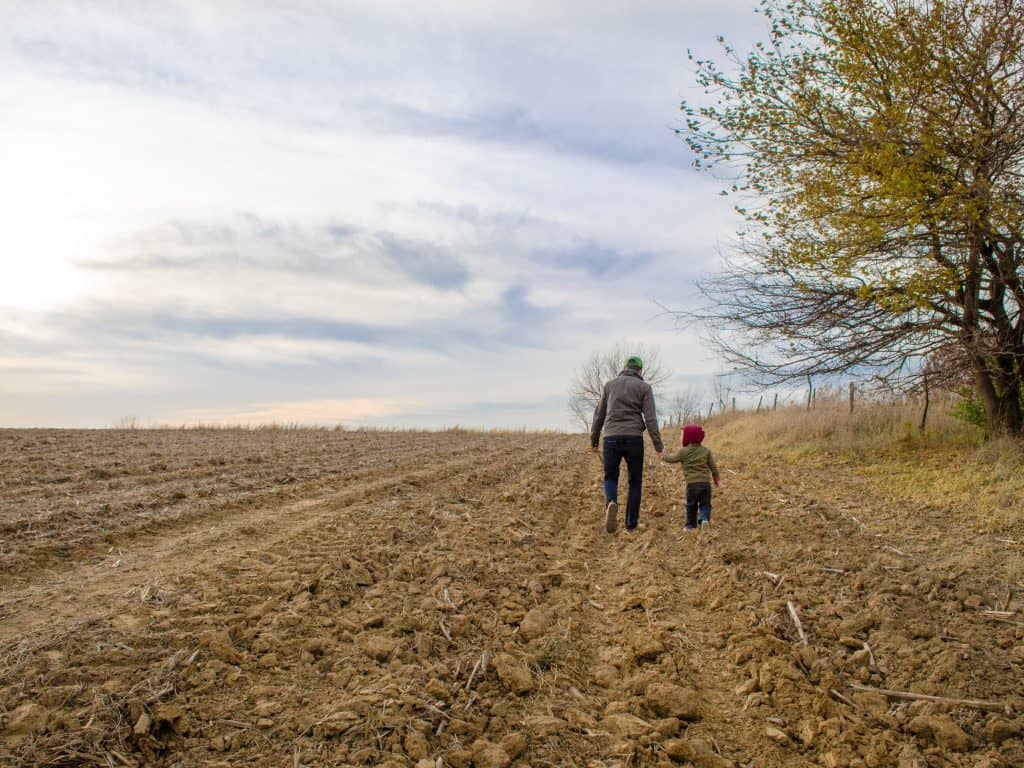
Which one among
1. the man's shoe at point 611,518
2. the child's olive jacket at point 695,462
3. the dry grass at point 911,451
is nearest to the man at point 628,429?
the man's shoe at point 611,518

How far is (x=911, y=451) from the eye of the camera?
14031 mm

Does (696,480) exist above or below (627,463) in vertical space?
below

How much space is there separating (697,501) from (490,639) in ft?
15.5

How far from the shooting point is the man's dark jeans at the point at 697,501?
8.43 metres

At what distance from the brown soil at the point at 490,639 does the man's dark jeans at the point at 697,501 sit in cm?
29

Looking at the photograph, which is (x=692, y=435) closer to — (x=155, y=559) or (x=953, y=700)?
(x=953, y=700)

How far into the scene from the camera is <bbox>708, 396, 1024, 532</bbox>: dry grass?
9.78m

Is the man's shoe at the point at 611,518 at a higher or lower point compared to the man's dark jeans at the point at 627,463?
lower

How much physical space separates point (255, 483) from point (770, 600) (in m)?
8.23

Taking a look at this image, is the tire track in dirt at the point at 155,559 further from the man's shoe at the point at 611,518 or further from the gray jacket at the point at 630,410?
the gray jacket at the point at 630,410

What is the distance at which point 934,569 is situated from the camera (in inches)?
254

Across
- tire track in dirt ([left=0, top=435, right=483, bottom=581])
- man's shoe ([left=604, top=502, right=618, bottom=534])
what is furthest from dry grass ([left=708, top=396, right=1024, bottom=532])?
tire track in dirt ([left=0, top=435, right=483, bottom=581])

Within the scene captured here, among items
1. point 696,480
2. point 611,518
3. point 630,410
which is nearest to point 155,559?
point 611,518

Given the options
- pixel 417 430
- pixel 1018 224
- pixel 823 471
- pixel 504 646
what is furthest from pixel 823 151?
pixel 417 430
